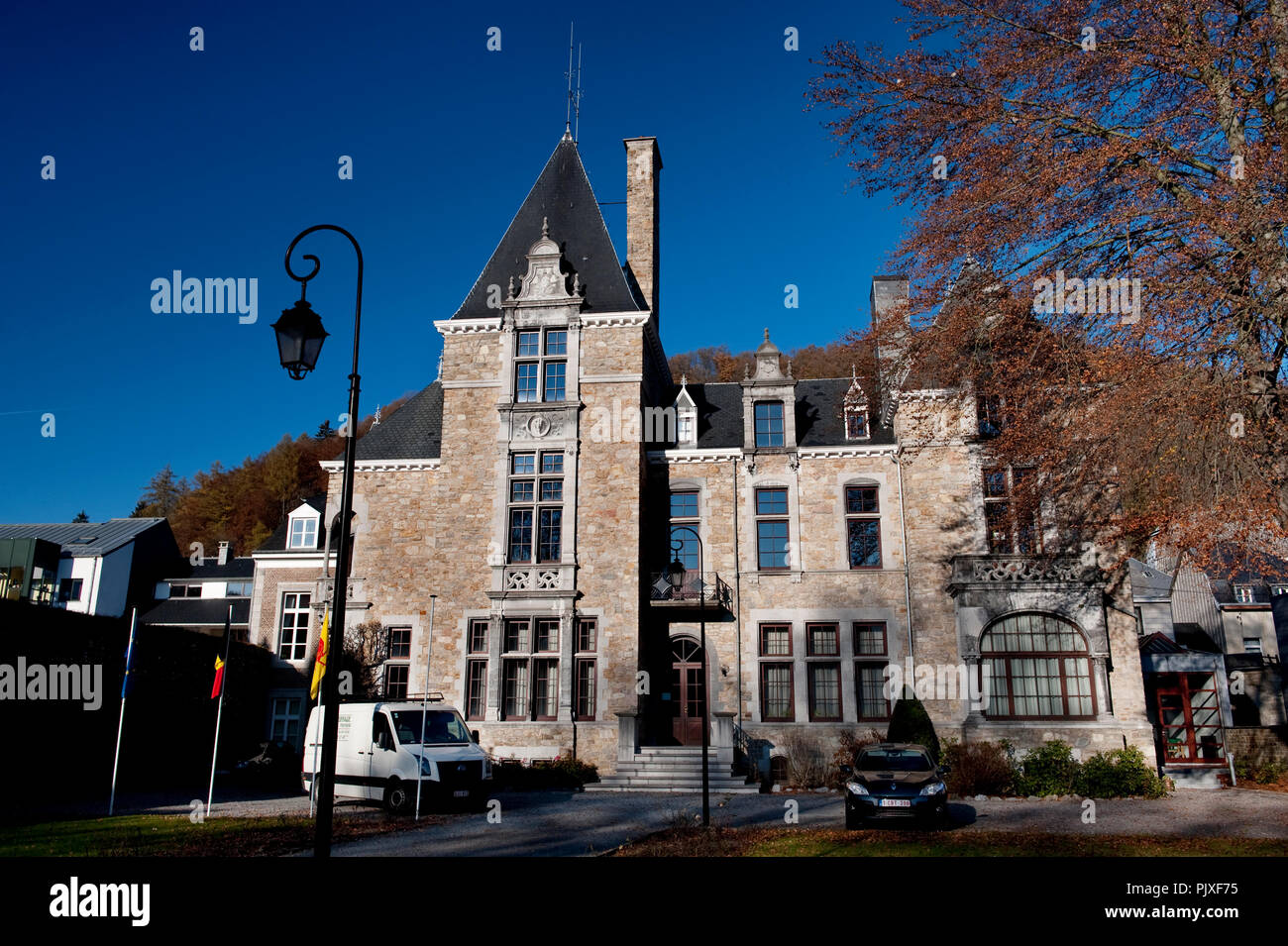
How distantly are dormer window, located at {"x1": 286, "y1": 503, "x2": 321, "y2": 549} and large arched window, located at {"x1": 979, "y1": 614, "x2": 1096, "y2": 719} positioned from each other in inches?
764

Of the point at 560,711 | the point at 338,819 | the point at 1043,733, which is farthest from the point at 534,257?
the point at 1043,733

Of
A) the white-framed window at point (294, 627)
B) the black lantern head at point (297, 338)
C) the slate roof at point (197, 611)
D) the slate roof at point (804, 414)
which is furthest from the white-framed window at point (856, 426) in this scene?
the slate roof at point (197, 611)

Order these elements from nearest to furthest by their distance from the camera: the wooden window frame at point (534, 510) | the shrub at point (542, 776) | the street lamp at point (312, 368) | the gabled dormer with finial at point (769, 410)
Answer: the street lamp at point (312, 368) → the shrub at point (542, 776) → the wooden window frame at point (534, 510) → the gabled dormer with finial at point (769, 410)

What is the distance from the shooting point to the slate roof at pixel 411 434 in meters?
26.2

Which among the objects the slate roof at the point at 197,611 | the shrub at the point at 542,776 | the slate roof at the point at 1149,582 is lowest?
the shrub at the point at 542,776

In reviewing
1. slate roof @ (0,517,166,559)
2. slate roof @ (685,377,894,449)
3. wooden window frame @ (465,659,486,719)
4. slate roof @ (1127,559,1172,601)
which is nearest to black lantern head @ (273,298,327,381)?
wooden window frame @ (465,659,486,719)

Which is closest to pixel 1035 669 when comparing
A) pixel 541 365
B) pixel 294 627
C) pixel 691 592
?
pixel 691 592

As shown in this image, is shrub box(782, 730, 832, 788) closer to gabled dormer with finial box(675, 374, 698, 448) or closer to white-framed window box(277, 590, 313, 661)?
gabled dormer with finial box(675, 374, 698, 448)

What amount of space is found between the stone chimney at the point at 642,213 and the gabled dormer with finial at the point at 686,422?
3066 millimetres

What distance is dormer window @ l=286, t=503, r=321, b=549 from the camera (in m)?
27.6

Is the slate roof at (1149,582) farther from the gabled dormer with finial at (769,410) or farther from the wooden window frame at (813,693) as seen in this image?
the gabled dormer with finial at (769,410)

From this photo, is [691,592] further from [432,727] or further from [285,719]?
[285,719]

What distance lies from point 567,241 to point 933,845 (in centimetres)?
2054
